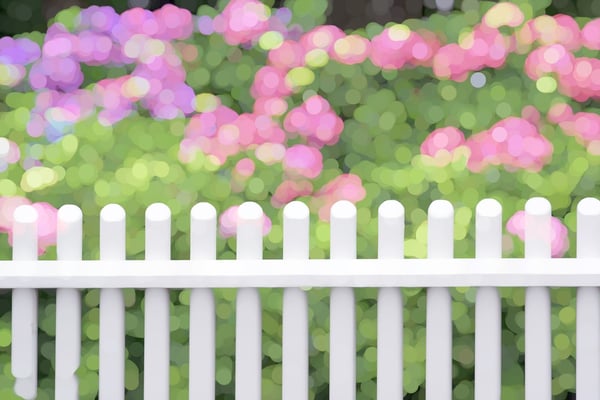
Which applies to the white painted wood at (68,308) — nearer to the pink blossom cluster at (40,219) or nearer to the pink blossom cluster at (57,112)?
the pink blossom cluster at (40,219)

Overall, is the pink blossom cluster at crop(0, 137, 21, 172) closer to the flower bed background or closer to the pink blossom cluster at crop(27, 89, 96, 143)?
the flower bed background

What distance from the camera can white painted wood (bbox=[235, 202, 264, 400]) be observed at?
3.76m

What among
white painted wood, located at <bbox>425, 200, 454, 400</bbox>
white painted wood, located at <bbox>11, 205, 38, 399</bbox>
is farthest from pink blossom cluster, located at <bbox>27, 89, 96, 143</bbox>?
white painted wood, located at <bbox>425, 200, 454, 400</bbox>

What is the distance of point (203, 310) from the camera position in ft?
12.4

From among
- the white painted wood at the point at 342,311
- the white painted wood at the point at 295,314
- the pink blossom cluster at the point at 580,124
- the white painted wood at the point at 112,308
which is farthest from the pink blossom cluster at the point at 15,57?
the pink blossom cluster at the point at 580,124

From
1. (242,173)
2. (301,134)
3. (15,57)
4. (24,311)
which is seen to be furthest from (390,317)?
(15,57)

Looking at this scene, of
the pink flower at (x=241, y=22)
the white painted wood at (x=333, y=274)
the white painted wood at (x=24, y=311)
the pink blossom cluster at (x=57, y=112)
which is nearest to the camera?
the white painted wood at (x=333, y=274)

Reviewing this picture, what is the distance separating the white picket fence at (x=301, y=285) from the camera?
3.72 meters

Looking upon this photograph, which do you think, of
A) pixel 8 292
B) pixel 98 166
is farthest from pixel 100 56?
pixel 8 292

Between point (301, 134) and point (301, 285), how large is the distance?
81 cm

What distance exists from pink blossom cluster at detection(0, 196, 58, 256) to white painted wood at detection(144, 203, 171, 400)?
409mm

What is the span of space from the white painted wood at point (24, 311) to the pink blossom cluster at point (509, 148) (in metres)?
1.36

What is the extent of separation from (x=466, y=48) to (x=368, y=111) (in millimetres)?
420

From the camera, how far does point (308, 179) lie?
424cm
